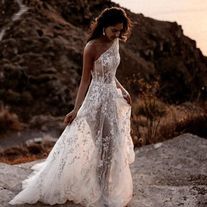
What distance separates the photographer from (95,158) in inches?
235

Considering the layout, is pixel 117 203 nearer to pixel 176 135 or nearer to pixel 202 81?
pixel 176 135

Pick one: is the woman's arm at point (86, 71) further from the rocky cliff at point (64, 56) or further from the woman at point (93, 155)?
the rocky cliff at point (64, 56)

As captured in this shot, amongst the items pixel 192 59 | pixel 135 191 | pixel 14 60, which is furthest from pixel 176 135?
pixel 192 59

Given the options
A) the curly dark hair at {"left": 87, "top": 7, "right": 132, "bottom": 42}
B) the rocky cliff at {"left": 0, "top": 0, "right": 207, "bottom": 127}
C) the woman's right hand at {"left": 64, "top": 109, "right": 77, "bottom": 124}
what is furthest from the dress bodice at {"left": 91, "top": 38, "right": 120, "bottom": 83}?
the rocky cliff at {"left": 0, "top": 0, "right": 207, "bottom": 127}

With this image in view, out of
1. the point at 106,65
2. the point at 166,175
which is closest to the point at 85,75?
the point at 106,65

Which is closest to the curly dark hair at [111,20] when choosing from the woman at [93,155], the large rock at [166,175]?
the woman at [93,155]

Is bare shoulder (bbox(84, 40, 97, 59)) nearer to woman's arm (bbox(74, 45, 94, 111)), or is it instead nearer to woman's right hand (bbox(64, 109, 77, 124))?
woman's arm (bbox(74, 45, 94, 111))

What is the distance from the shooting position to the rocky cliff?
2623 centimetres

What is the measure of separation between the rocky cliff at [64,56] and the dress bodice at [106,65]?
15271 mm

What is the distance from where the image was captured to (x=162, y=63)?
38531mm

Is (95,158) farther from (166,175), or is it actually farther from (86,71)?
(166,175)

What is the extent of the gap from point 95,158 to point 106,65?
94cm

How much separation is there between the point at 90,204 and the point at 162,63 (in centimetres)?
3307

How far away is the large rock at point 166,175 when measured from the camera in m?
6.67
